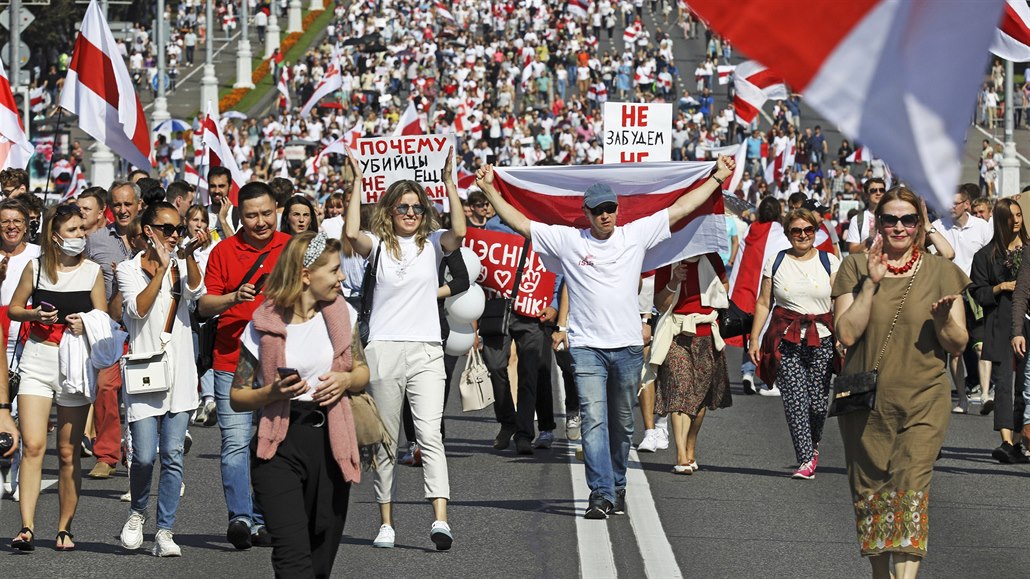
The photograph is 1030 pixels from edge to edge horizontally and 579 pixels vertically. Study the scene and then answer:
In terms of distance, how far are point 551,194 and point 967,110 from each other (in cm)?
816

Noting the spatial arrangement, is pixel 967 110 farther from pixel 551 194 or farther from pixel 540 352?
pixel 540 352

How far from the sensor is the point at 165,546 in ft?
29.7

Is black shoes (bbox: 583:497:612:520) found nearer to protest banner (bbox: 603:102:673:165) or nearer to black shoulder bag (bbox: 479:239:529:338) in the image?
black shoulder bag (bbox: 479:239:529:338)

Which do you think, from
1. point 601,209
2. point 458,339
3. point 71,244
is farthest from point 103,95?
point 601,209

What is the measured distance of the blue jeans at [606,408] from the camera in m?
10.0

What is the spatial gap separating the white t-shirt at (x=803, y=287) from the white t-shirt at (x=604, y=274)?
1960 millimetres

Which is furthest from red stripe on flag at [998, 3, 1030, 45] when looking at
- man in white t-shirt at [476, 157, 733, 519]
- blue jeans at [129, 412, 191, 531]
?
blue jeans at [129, 412, 191, 531]

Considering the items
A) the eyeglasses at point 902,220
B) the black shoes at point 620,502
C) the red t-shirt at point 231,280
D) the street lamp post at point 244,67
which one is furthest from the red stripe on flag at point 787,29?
the street lamp post at point 244,67

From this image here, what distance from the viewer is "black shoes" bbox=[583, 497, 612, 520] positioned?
32.7ft

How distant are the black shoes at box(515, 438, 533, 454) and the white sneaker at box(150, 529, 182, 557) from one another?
13.7ft

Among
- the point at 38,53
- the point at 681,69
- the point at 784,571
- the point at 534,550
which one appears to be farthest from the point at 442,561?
the point at 38,53

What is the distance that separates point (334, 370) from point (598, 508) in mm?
3136

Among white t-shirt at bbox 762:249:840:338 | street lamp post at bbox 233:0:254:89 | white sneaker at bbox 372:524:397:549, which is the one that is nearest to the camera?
white sneaker at bbox 372:524:397:549

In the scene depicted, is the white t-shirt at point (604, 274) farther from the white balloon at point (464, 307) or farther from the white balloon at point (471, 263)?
the white balloon at point (464, 307)
